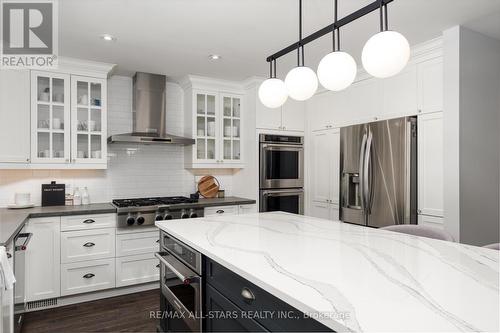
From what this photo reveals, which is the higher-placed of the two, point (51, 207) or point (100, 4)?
A: point (100, 4)

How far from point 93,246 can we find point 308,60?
9.59 feet

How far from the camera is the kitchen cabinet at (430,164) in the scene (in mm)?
2820

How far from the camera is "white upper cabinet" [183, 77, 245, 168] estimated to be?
13.5ft

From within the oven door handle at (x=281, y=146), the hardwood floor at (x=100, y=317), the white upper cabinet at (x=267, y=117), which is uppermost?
A: the white upper cabinet at (x=267, y=117)

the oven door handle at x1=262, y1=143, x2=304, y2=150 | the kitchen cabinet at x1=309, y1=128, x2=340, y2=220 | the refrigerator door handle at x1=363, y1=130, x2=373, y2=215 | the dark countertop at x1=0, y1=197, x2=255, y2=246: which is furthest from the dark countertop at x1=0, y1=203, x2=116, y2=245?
the refrigerator door handle at x1=363, y1=130, x2=373, y2=215

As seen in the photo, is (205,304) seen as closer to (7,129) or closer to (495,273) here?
(495,273)

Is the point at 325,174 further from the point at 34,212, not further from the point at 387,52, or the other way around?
the point at 34,212

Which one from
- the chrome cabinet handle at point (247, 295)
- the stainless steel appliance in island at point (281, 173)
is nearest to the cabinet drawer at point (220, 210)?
the stainless steel appliance in island at point (281, 173)

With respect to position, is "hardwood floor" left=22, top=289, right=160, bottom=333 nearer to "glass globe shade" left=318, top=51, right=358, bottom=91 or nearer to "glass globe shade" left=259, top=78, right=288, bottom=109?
"glass globe shade" left=259, top=78, right=288, bottom=109

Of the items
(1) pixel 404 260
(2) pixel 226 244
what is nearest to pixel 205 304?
(2) pixel 226 244

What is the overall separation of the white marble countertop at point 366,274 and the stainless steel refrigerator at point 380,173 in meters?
1.29

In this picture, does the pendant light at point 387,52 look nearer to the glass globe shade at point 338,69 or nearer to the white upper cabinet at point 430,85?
the glass globe shade at point 338,69

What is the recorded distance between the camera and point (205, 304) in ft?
5.54

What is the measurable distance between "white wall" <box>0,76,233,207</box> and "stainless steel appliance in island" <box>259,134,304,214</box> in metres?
0.87
